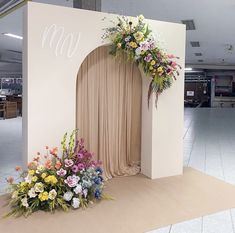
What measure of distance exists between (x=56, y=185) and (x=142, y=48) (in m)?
2.29

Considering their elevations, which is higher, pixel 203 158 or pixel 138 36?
pixel 138 36

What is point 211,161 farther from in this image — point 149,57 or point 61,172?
point 61,172

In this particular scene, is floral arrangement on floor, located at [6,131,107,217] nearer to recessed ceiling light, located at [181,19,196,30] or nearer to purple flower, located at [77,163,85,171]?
purple flower, located at [77,163,85,171]

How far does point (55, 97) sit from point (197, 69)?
18.4m

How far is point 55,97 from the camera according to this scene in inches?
153

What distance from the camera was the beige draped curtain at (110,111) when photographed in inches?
177

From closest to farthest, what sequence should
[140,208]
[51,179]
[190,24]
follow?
[51,179]
[140,208]
[190,24]

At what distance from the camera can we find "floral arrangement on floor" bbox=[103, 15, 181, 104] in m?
4.23

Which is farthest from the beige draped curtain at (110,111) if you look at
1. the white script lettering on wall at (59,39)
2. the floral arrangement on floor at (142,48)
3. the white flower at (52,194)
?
the white flower at (52,194)

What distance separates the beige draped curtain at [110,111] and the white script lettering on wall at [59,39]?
50 centimetres

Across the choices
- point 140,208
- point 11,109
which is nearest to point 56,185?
point 140,208

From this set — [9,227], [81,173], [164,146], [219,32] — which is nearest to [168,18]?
[219,32]

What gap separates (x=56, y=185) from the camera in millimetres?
3547

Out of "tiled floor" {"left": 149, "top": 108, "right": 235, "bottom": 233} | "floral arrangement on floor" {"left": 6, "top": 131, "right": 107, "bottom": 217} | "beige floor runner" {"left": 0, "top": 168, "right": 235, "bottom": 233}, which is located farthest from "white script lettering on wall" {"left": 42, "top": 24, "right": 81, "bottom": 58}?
"tiled floor" {"left": 149, "top": 108, "right": 235, "bottom": 233}
